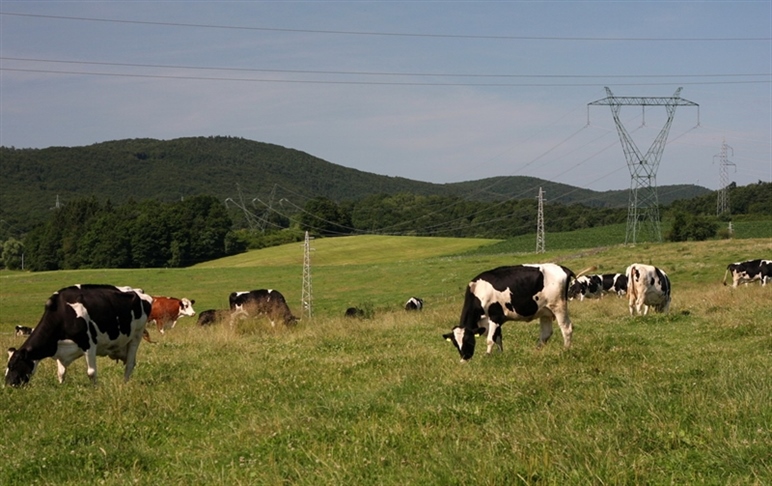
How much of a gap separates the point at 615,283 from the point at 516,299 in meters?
28.5

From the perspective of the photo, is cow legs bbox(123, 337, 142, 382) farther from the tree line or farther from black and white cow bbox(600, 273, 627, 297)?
the tree line

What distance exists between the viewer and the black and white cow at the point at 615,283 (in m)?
42.6

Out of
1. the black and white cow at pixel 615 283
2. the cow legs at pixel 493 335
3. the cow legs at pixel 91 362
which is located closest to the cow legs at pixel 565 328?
the cow legs at pixel 493 335

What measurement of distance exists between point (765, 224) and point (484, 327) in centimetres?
8796

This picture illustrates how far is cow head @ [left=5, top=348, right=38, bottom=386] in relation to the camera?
13.5 meters

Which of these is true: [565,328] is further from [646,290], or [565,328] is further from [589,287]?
[589,287]

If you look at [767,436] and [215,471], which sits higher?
[767,436]

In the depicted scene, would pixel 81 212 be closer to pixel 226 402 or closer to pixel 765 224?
pixel 765 224

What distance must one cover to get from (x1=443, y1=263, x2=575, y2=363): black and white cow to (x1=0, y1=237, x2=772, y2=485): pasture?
24.9 inches

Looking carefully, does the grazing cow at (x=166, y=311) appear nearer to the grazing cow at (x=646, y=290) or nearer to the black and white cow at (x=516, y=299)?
the grazing cow at (x=646, y=290)

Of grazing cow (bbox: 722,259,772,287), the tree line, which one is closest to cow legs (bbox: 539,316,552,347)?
grazing cow (bbox: 722,259,772,287)

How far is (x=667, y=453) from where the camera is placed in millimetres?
6738

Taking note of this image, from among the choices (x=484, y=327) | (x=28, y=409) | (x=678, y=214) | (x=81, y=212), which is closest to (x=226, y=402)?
(x=28, y=409)

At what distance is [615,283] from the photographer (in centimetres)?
4294
